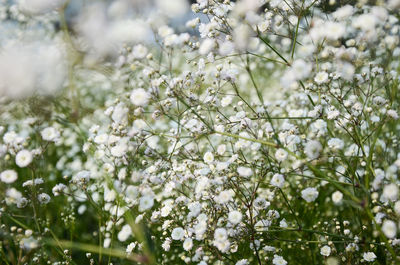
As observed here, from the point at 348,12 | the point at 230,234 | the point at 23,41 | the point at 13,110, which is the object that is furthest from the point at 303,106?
the point at 23,41

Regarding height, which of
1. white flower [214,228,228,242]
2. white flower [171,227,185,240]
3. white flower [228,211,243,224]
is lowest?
white flower [214,228,228,242]

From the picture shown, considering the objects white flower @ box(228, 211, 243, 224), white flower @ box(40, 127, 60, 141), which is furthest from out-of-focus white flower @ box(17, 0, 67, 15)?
white flower @ box(228, 211, 243, 224)

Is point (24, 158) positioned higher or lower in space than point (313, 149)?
lower

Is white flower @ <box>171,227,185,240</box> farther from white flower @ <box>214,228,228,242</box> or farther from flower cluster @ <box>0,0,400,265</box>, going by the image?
white flower @ <box>214,228,228,242</box>

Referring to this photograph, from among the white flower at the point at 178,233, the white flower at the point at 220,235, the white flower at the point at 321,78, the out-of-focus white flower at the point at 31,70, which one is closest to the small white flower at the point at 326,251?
the white flower at the point at 220,235

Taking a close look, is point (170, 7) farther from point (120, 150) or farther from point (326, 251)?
point (326, 251)

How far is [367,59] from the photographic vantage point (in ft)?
7.55

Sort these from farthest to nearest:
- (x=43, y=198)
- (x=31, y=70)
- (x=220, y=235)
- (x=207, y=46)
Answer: (x=31, y=70)
(x=43, y=198)
(x=207, y=46)
(x=220, y=235)

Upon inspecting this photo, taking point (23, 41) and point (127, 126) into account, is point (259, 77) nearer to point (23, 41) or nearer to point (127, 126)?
point (23, 41)

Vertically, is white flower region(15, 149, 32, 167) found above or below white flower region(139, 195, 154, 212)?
above

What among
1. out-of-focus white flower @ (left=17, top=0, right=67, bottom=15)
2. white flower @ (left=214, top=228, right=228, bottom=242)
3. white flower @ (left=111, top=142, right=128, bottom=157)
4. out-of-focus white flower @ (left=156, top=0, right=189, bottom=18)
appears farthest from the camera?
out-of-focus white flower @ (left=17, top=0, right=67, bottom=15)

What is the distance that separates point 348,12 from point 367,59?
15.5 inches

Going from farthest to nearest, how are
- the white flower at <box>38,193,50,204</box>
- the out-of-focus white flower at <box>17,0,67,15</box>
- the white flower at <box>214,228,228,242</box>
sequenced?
the out-of-focus white flower at <box>17,0,67,15</box>
the white flower at <box>38,193,50,204</box>
the white flower at <box>214,228,228,242</box>

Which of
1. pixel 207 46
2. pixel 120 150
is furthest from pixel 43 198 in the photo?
pixel 207 46
